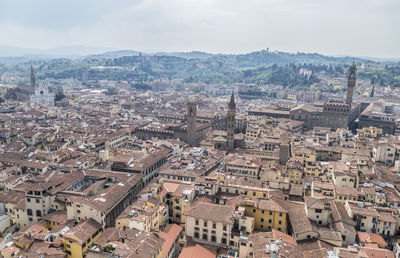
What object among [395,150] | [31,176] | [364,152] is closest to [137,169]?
[31,176]

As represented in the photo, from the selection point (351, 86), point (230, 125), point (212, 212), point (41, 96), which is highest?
point (351, 86)

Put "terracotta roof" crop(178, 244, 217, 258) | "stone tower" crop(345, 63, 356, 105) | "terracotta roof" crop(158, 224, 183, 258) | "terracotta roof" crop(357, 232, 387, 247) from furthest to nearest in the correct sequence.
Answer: "stone tower" crop(345, 63, 356, 105) < "terracotta roof" crop(158, 224, 183, 258) < "terracotta roof" crop(357, 232, 387, 247) < "terracotta roof" crop(178, 244, 217, 258)

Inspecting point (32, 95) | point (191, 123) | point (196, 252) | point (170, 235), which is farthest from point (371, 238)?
point (32, 95)

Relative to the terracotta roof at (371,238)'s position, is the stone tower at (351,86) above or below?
above

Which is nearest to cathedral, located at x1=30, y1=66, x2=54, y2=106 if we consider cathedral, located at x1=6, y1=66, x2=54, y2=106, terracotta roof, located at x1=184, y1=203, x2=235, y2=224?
cathedral, located at x1=6, y1=66, x2=54, y2=106

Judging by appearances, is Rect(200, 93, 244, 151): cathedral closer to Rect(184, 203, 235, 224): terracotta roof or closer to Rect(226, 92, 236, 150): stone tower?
Rect(226, 92, 236, 150): stone tower

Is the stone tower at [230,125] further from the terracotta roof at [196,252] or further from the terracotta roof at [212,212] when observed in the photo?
the terracotta roof at [196,252]

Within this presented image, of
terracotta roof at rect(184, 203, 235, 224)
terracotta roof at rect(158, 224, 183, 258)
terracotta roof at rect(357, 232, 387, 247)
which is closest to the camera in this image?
terracotta roof at rect(357, 232, 387, 247)

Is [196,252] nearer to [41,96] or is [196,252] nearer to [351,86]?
[351,86]

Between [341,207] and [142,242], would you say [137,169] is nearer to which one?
[142,242]

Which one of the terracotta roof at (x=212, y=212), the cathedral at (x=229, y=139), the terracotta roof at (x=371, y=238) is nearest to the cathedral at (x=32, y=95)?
the cathedral at (x=229, y=139)
